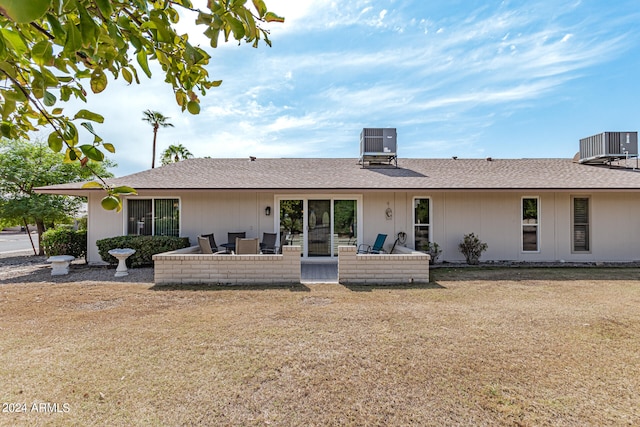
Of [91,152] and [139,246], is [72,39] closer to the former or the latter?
[91,152]

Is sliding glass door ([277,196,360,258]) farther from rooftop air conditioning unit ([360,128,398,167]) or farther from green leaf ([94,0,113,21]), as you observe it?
green leaf ([94,0,113,21])

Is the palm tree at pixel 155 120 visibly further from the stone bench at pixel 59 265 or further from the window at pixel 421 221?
the window at pixel 421 221

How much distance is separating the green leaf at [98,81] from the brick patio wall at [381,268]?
22.1 ft

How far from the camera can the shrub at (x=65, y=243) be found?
10.9 m

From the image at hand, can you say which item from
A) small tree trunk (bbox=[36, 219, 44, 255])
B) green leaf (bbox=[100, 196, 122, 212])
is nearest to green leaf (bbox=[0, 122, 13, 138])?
green leaf (bbox=[100, 196, 122, 212])

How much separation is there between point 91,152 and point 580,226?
1438 cm

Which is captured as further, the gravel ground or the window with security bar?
the window with security bar

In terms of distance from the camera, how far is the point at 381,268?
25.7ft

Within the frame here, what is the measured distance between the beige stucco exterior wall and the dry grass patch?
442cm

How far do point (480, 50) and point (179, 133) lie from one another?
77.9 ft

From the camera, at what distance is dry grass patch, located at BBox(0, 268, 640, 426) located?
9.22 ft

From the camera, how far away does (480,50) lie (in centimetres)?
985

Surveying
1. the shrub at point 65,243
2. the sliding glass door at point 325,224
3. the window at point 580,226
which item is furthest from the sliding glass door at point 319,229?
the window at point 580,226

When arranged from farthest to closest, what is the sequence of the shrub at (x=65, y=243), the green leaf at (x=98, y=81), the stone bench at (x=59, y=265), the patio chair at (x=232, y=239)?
the shrub at (x=65, y=243) < the patio chair at (x=232, y=239) < the stone bench at (x=59, y=265) < the green leaf at (x=98, y=81)
